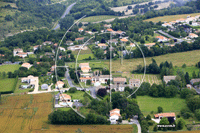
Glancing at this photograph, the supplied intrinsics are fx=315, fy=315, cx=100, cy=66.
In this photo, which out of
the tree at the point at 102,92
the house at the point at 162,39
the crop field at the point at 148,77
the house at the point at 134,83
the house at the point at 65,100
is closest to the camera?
the house at the point at 65,100

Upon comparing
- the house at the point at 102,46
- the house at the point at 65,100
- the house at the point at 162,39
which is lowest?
the house at the point at 65,100

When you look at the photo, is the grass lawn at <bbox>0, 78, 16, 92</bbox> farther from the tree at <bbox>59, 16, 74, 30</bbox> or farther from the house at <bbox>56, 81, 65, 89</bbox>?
the tree at <bbox>59, 16, 74, 30</bbox>

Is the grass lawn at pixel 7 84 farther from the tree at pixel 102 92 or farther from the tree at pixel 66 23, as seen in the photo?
the tree at pixel 66 23

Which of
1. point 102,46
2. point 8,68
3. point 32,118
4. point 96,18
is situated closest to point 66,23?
point 96,18

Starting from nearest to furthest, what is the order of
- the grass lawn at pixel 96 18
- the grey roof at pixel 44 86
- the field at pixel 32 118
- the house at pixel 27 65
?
the field at pixel 32 118 < the grey roof at pixel 44 86 < the house at pixel 27 65 < the grass lawn at pixel 96 18

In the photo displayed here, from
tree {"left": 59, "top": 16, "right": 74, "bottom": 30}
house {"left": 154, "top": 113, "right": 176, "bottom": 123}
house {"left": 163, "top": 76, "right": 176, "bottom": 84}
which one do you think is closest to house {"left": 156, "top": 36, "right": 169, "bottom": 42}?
house {"left": 163, "top": 76, "right": 176, "bottom": 84}

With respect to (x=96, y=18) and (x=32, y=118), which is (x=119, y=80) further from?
(x=96, y=18)

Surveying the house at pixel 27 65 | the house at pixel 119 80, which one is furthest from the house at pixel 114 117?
the house at pixel 27 65
